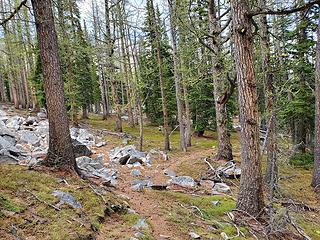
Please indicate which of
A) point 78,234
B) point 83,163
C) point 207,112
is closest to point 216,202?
point 78,234

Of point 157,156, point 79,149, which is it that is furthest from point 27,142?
point 157,156

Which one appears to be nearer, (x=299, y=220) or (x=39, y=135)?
(x=299, y=220)

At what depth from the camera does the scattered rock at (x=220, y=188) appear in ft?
24.4

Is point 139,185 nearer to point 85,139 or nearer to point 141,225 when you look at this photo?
point 141,225

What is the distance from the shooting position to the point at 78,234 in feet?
11.6

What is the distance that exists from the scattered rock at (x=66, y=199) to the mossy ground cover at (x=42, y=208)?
8 centimetres

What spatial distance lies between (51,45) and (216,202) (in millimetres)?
4865

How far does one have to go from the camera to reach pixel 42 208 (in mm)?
3936

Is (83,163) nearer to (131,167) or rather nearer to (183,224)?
(131,167)

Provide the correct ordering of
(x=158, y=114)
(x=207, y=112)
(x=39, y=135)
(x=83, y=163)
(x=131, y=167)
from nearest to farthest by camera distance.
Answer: (x=83, y=163), (x=131, y=167), (x=39, y=135), (x=207, y=112), (x=158, y=114)

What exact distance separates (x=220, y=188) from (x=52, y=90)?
4956mm

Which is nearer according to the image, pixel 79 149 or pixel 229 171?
pixel 229 171

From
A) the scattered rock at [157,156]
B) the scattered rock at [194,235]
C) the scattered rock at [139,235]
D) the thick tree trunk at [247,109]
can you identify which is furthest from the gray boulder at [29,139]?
the thick tree trunk at [247,109]

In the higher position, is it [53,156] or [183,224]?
[53,156]
